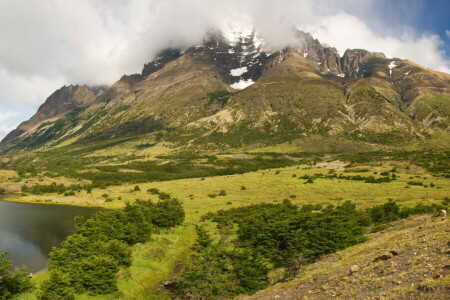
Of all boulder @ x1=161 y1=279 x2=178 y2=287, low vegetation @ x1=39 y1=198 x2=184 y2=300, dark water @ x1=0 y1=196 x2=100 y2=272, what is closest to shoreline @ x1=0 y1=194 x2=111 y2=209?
dark water @ x1=0 y1=196 x2=100 y2=272

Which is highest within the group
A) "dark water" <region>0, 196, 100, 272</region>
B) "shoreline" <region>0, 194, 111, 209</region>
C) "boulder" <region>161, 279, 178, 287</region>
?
"shoreline" <region>0, 194, 111, 209</region>

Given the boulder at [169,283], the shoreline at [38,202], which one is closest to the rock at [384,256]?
the boulder at [169,283]

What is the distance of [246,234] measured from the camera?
58344 mm

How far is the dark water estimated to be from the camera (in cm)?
5912

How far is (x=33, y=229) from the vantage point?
8038 cm

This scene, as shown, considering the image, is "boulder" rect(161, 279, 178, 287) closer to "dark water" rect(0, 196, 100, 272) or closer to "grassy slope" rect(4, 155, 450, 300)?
"grassy slope" rect(4, 155, 450, 300)

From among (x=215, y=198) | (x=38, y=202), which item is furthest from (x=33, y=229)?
(x=38, y=202)

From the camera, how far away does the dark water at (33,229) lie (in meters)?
59.1

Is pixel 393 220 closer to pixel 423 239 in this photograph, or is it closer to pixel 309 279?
pixel 423 239

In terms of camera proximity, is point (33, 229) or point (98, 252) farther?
point (33, 229)

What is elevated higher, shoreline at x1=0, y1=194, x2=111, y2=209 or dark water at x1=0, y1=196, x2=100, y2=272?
shoreline at x1=0, y1=194, x2=111, y2=209

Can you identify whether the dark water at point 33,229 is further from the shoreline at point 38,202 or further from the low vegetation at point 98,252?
the low vegetation at point 98,252

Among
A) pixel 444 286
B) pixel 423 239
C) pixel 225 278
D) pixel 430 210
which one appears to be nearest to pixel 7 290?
pixel 225 278

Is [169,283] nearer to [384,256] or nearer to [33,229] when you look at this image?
[384,256]
